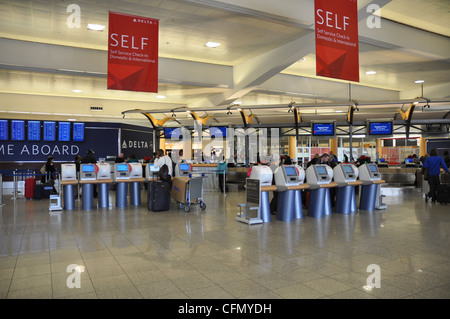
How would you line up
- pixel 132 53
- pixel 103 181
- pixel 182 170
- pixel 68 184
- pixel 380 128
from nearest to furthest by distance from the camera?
1. pixel 132 53
2. pixel 68 184
3. pixel 103 181
4. pixel 182 170
5. pixel 380 128

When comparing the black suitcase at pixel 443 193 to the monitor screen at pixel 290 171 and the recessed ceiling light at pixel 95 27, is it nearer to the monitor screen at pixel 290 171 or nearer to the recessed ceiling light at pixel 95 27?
the monitor screen at pixel 290 171

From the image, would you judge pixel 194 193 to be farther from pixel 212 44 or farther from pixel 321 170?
pixel 212 44

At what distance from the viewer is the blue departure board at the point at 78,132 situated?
14469 millimetres

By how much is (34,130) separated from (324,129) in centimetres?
1075

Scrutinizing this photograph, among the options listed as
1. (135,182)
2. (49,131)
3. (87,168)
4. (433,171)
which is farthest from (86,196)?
(433,171)

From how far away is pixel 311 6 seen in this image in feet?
28.2

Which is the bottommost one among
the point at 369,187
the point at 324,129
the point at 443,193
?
the point at 443,193

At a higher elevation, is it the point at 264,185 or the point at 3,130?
the point at 3,130

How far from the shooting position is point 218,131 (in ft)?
43.3

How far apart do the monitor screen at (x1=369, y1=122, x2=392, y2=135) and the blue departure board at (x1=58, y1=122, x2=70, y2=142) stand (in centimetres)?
1136

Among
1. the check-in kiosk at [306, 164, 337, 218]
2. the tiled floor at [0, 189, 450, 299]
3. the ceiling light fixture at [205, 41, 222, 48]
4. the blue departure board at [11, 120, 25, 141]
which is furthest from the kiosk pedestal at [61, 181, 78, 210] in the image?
the blue departure board at [11, 120, 25, 141]

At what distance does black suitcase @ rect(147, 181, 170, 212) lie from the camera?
27.9 feet

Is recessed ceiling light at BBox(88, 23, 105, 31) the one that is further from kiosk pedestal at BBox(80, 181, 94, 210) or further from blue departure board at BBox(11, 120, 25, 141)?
blue departure board at BBox(11, 120, 25, 141)
